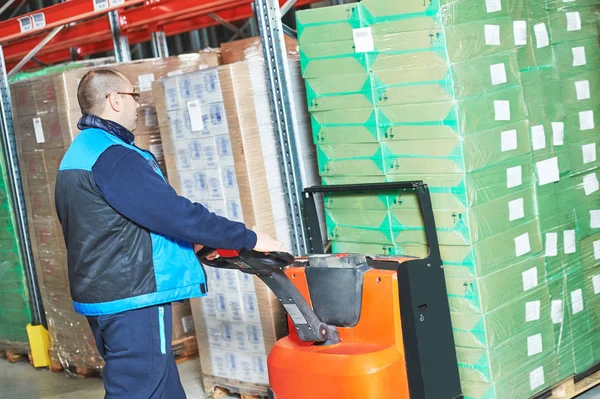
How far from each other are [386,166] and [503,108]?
64cm

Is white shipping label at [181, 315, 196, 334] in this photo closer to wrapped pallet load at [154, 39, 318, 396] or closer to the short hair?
wrapped pallet load at [154, 39, 318, 396]

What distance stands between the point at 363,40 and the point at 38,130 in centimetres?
343

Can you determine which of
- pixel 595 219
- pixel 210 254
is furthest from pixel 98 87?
pixel 595 219

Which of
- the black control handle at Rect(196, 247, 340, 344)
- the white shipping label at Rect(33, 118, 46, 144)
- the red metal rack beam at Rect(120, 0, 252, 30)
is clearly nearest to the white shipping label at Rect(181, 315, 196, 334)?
the white shipping label at Rect(33, 118, 46, 144)

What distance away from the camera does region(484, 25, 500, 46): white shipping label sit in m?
4.30

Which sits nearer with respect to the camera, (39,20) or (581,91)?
(581,91)

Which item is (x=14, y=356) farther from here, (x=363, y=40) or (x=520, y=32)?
(x=520, y=32)

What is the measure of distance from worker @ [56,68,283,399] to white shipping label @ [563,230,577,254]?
1.86 m

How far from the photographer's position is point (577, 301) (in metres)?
4.93

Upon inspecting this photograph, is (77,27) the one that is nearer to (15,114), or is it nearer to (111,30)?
(111,30)

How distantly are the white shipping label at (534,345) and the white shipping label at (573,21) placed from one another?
5.65 ft

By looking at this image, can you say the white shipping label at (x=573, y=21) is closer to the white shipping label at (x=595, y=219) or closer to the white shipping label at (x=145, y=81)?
the white shipping label at (x=595, y=219)

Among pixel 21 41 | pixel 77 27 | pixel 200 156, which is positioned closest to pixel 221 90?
pixel 200 156

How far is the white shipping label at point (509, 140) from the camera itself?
14.4ft
